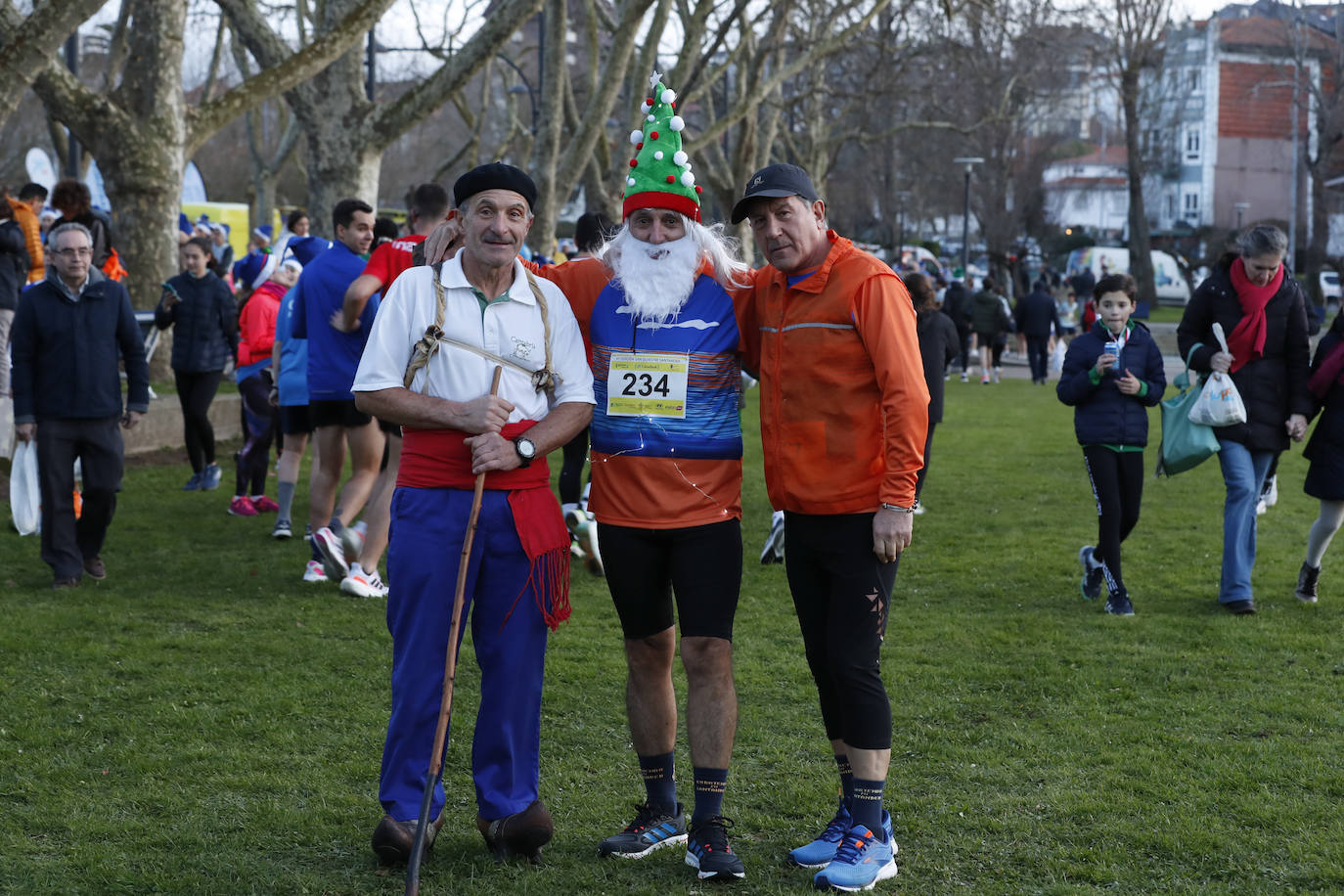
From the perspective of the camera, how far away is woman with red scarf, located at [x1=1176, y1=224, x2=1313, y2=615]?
763 cm

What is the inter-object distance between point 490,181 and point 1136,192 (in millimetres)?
41691

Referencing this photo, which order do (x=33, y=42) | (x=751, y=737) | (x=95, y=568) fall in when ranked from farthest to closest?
1. (x=33, y=42)
2. (x=95, y=568)
3. (x=751, y=737)

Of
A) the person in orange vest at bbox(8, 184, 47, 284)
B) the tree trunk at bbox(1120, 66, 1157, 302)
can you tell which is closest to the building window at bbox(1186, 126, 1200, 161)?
the tree trunk at bbox(1120, 66, 1157, 302)

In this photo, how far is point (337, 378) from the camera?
311 inches

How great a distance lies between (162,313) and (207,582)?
12.0ft

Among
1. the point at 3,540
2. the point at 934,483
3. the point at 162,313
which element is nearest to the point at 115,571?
the point at 3,540

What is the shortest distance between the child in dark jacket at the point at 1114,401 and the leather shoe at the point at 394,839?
4.65 metres

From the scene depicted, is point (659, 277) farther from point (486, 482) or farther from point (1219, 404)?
point (1219, 404)

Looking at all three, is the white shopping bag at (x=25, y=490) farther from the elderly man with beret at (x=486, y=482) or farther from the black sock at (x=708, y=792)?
the black sock at (x=708, y=792)

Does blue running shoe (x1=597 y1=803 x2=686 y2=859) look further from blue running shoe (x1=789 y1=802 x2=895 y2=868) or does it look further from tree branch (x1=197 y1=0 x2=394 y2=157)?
tree branch (x1=197 y1=0 x2=394 y2=157)

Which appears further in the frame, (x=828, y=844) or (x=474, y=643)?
(x=828, y=844)

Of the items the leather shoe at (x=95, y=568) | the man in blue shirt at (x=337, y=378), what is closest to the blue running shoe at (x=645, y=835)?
the man in blue shirt at (x=337, y=378)

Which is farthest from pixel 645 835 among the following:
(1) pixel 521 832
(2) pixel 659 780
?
(1) pixel 521 832

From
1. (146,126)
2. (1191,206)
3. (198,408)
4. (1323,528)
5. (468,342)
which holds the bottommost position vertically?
(1323,528)
